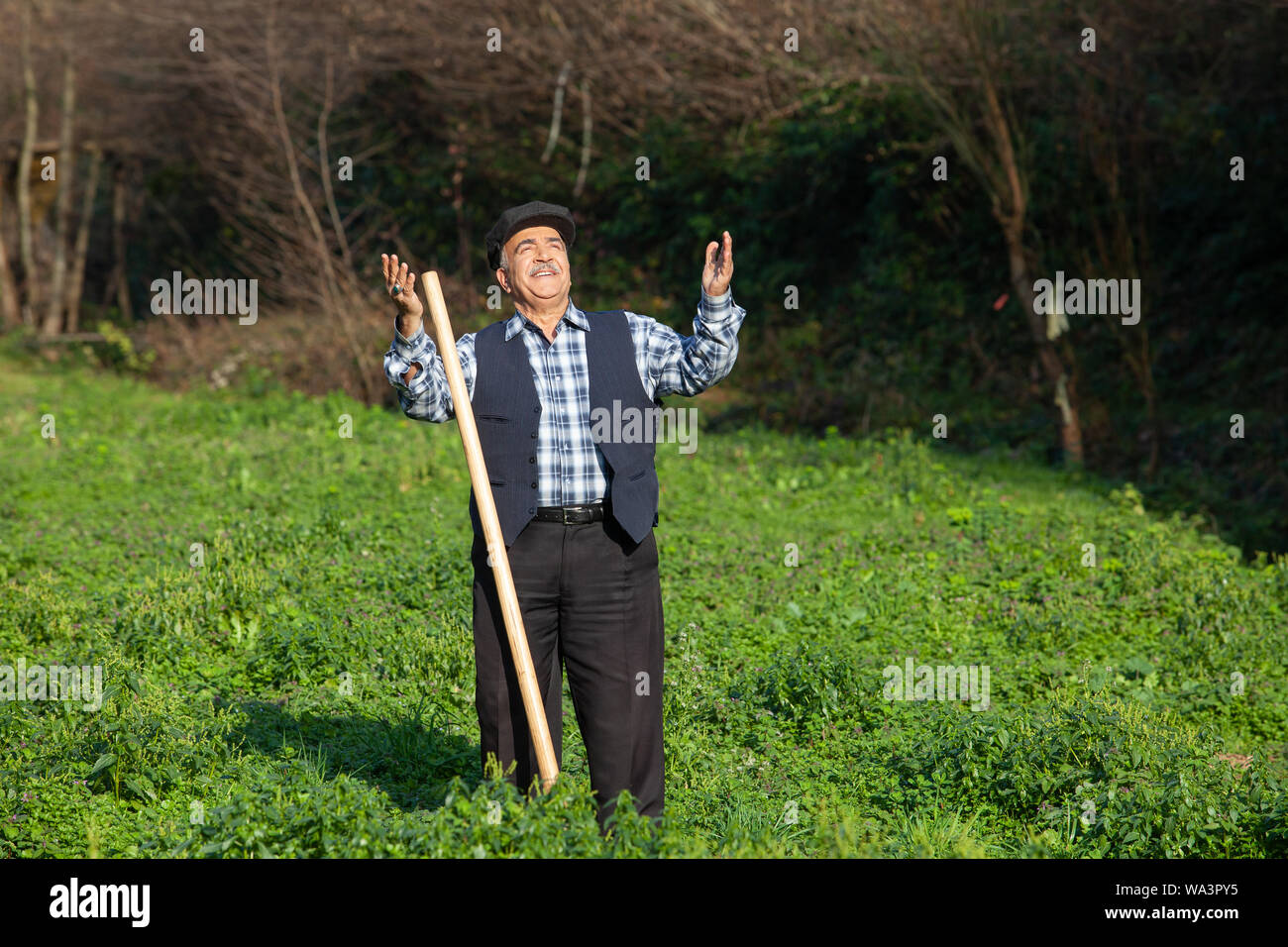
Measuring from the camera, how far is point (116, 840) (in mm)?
4438

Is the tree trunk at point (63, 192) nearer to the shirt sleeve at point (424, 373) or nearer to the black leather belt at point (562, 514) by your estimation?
the shirt sleeve at point (424, 373)

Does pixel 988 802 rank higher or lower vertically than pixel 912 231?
lower

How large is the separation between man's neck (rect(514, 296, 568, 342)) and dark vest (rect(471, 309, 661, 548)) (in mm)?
54

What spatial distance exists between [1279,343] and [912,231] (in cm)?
472

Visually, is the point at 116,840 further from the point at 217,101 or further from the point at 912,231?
the point at 217,101

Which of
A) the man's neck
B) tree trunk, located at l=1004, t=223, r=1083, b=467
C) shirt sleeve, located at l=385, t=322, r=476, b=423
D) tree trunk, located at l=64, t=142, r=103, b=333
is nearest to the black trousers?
shirt sleeve, located at l=385, t=322, r=476, b=423

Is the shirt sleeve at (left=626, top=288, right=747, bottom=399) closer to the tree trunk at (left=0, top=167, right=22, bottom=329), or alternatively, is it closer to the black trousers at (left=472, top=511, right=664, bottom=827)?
the black trousers at (left=472, top=511, right=664, bottom=827)

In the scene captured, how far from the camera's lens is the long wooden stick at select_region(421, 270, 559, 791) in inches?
150

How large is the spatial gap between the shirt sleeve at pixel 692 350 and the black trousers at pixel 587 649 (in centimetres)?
52

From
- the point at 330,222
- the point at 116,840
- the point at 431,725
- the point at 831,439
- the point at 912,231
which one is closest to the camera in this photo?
the point at 116,840

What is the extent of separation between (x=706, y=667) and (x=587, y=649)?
2.41 metres

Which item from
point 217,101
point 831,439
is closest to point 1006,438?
point 831,439

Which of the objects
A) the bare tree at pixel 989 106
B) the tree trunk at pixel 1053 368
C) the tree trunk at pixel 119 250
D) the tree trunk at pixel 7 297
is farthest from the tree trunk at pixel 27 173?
the tree trunk at pixel 1053 368

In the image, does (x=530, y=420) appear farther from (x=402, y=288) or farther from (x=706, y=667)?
(x=706, y=667)
